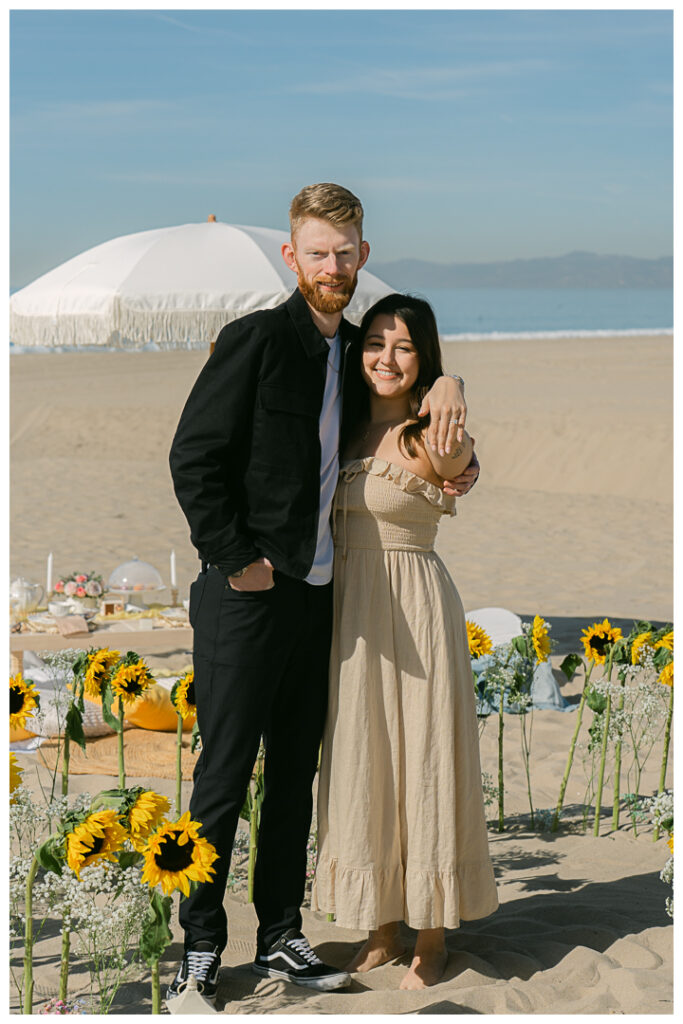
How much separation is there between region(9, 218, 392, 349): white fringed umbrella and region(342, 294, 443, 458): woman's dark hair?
3.01m

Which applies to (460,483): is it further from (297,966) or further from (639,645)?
(297,966)

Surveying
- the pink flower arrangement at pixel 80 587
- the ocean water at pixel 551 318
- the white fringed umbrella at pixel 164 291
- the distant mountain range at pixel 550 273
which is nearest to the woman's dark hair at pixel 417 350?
the white fringed umbrella at pixel 164 291

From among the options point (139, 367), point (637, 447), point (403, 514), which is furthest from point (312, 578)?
point (139, 367)

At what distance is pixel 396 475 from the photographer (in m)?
3.24

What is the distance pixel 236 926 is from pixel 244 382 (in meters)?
1.83

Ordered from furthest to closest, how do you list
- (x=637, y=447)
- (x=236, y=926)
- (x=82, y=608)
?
(x=637, y=447) < (x=82, y=608) < (x=236, y=926)

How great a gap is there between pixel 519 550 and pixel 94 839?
9.22m

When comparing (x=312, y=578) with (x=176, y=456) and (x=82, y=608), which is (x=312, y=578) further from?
(x=82, y=608)

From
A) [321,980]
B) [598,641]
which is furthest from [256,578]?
[598,641]

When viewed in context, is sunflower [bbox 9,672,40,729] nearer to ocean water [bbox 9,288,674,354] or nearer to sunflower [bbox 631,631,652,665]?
sunflower [bbox 631,631,652,665]

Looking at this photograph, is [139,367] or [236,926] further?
[139,367]

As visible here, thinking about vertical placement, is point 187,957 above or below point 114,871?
below

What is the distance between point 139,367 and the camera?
31125mm

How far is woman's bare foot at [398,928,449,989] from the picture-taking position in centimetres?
322
